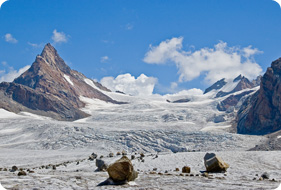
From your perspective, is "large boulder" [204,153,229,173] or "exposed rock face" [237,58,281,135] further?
"exposed rock face" [237,58,281,135]

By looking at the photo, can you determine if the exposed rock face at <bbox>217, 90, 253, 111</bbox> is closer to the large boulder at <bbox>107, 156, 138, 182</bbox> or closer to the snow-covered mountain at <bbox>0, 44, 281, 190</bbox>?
the snow-covered mountain at <bbox>0, 44, 281, 190</bbox>

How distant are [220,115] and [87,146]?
66428 mm

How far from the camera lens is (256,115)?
3078 inches

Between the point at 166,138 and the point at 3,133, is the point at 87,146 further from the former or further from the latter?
the point at 3,133

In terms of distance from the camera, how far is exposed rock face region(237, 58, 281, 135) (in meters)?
73.9

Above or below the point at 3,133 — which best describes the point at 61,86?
above

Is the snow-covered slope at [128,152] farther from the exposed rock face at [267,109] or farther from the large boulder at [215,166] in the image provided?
the exposed rock face at [267,109]

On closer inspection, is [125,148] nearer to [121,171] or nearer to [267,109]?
[121,171]

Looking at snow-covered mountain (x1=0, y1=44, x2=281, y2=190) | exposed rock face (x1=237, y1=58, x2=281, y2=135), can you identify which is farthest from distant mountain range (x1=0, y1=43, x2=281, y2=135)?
snow-covered mountain (x1=0, y1=44, x2=281, y2=190)

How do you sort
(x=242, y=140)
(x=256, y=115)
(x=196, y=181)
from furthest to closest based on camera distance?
(x=256, y=115), (x=242, y=140), (x=196, y=181)

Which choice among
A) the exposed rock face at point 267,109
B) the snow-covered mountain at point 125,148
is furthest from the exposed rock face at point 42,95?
the exposed rock face at point 267,109

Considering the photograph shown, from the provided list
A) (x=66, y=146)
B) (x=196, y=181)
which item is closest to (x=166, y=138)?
(x=66, y=146)

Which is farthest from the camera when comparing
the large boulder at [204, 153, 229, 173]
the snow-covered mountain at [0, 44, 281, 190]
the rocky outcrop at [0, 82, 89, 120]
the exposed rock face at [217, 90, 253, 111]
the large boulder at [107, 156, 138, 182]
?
the exposed rock face at [217, 90, 253, 111]

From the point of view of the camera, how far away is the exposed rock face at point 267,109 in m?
73.9
